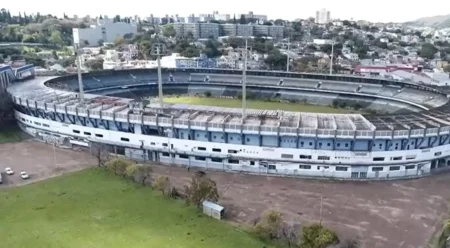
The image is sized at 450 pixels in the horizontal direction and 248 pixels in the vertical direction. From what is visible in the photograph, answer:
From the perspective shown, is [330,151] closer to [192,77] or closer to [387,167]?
[387,167]

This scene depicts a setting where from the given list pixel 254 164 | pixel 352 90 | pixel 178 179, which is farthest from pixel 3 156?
pixel 352 90

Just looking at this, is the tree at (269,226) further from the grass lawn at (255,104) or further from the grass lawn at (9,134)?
the grass lawn at (255,104)

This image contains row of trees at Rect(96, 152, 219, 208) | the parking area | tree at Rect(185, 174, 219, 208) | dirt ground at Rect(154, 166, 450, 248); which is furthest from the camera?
the parking area

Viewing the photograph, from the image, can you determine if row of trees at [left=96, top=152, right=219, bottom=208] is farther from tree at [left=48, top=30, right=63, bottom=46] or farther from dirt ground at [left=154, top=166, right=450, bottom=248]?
tree at [left=48, top=30, right=63, bottom=46]

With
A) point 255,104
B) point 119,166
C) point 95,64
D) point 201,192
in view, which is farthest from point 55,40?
point 201,192

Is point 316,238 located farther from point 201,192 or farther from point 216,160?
point 216,160

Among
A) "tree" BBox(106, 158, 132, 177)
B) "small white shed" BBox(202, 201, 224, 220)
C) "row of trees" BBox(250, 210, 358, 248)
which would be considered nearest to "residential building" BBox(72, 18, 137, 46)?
"tree" BBox(106, 158, 132, 177)
